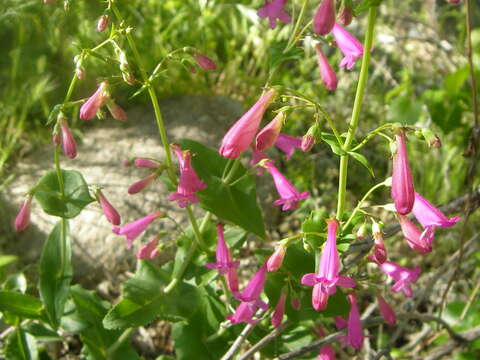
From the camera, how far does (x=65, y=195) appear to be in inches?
94.0

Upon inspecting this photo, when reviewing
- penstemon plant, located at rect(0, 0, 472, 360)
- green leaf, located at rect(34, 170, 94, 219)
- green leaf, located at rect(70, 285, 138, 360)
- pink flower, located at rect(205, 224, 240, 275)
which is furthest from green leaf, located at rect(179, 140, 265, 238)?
Result: green leaf, located at rect(70, 285, 138, 360)

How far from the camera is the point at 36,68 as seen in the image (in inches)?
160

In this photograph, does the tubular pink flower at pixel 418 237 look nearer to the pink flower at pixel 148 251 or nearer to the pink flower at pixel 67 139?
the pink flower at pixel 148 251

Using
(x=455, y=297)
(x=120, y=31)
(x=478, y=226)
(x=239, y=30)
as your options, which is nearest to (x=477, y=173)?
(x=478, y=226)

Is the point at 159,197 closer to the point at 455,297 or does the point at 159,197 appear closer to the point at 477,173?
the point at 455,297

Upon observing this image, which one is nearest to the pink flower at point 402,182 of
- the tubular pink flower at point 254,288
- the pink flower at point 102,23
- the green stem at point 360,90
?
the green stem at point 360,90

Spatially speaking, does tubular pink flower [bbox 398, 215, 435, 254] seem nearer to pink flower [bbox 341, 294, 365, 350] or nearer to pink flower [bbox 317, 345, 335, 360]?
pink flower [bbox 341, 294, 365, 350]

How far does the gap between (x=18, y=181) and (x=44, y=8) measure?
128 centimetres

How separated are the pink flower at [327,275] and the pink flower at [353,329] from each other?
1.70 feet

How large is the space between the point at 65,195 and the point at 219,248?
2.55ft

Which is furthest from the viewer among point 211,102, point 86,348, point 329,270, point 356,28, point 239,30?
point 356,28

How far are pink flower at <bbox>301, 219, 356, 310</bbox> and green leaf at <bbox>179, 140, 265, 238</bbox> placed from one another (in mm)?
561

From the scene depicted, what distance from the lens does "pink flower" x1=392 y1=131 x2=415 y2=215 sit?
59.7 inches

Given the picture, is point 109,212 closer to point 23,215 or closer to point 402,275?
point 23,215
